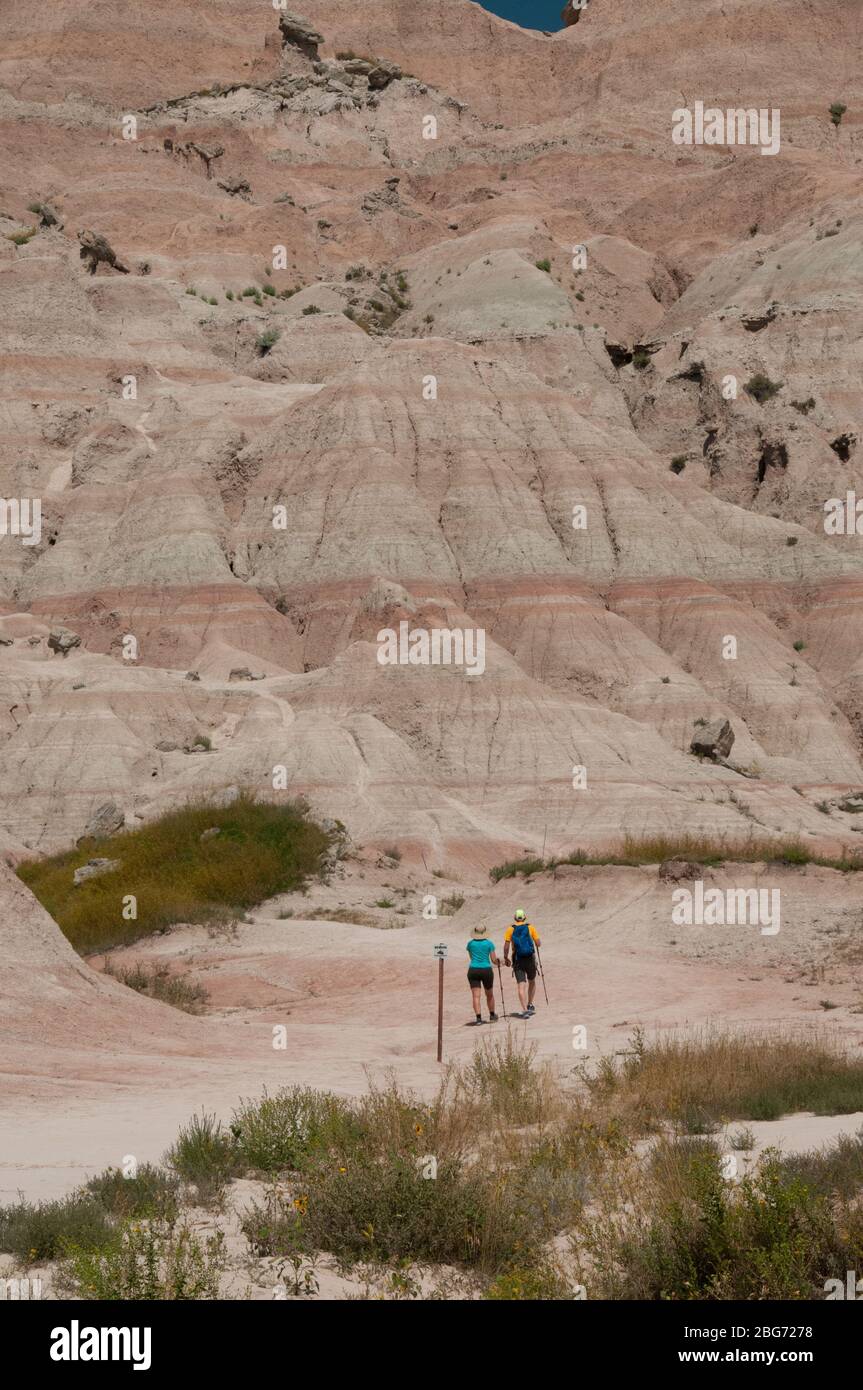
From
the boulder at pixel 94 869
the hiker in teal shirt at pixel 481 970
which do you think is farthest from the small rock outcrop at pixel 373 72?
the hiker in teal shirt at pixel 481 970

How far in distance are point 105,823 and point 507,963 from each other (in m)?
19.5

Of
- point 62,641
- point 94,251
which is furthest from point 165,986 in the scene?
point 94,251

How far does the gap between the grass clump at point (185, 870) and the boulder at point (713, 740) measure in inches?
598

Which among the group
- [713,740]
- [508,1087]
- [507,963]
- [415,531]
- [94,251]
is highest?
[94,251]

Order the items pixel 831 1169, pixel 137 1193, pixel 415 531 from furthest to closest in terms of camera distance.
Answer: pixel 415 531
pixel 137 1193
pixel 831 1169

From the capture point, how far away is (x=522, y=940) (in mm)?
22562

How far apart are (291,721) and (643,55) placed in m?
96.5

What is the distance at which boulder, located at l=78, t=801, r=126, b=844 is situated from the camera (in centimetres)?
3944

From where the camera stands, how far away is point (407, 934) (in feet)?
103

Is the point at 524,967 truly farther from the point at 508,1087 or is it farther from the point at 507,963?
the point at 508,1087

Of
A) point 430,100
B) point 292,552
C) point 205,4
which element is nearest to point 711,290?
point 292,552

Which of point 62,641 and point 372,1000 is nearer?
point 372,1000
